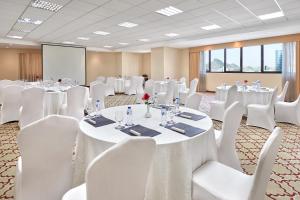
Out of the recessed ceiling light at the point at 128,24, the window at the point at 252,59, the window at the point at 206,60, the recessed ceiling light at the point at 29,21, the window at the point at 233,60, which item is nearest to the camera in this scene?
the recessed ceiling light at the point at 29,21

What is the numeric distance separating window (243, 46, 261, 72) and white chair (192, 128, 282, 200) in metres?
9.93

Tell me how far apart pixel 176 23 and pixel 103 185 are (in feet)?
23.3

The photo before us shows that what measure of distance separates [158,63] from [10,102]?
9.76 metres

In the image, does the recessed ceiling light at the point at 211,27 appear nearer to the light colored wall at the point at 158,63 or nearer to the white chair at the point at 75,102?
the light colored wall at the point at 158,63

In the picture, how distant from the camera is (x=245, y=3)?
17.1 feet

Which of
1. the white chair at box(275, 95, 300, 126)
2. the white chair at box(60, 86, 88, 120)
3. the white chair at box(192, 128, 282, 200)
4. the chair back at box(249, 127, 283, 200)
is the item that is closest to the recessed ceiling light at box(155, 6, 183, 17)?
the white chair at box(60, 86, 88, 120)

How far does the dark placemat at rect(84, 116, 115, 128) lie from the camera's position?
222cm

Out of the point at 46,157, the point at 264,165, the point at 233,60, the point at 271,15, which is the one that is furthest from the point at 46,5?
the point at 233,60

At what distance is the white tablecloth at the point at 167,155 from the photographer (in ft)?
5.35

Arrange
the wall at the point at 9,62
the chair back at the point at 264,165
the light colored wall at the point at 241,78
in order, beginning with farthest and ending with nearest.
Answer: the wall at the point at 9,62 < the light colored wall at the point at 241,78 < the chair back at the point at 264,165

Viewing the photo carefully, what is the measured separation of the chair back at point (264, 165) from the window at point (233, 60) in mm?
10781

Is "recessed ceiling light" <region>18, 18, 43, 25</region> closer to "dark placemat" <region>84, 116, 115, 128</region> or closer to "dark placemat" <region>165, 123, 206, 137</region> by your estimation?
"dark placemat" <region>84, 116, 115, 128</region>

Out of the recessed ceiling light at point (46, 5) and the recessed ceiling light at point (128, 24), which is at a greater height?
the recessed ceiling light at point (128, 24)

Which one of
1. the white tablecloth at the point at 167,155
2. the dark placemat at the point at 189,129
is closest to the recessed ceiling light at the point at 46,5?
the white tablecloth at the point at 167,155
